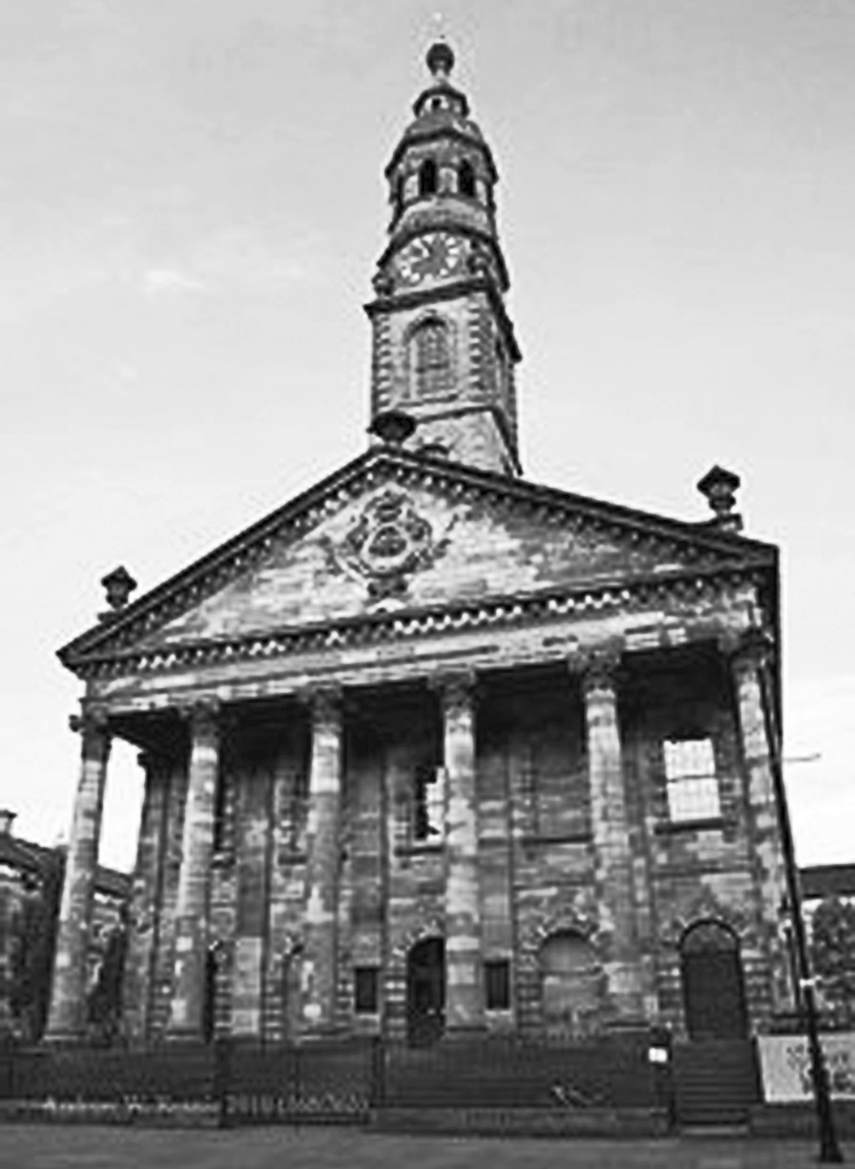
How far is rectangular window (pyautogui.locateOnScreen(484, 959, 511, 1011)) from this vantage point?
87.0 ft

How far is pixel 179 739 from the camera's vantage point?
3212cm

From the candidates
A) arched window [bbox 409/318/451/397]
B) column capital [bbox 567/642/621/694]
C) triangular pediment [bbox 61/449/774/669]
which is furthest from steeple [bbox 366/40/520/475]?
column capital [bbox 567/642/621/694]

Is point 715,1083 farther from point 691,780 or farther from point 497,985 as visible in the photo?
point 691,780

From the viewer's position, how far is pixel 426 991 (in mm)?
27797

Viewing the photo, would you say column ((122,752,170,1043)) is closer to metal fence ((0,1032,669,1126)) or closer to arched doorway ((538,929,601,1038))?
metal fence ((0,1032,669,1126))

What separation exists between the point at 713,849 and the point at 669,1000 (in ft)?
11.9

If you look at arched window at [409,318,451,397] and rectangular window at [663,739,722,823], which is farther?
arched window at [409,318,451,397]

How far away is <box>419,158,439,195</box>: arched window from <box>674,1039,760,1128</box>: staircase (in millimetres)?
34129

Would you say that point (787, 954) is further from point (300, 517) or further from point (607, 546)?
point (300, 517)

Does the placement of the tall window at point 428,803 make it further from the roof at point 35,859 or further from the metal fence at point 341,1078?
the roof at point 35,859

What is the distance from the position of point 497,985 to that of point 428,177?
104 feet

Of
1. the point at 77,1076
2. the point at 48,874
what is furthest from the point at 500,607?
the point at 48,874

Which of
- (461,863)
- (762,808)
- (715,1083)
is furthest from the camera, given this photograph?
(461,863)

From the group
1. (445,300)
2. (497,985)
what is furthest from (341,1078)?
(445,300)
